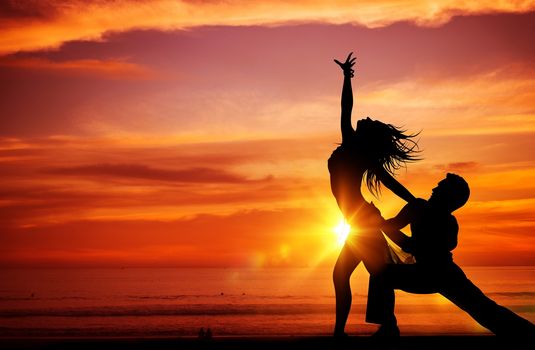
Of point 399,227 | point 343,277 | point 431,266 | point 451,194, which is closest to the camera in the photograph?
point 431,266

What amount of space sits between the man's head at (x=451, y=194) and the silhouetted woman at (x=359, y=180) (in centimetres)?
31

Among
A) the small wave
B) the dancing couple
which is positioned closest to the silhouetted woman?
the dancing couple

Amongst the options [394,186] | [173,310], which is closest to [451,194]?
[394,186]

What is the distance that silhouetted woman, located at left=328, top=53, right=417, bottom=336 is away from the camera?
798 cm

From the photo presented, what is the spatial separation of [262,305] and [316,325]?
745 inches

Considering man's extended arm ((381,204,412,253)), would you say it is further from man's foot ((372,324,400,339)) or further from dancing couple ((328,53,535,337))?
man's foot ((372,324,400,339))

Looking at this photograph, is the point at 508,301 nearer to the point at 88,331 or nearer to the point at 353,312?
the point at 353,312

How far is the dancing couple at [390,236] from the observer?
25.2 feet

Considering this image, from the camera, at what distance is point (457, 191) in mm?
7848

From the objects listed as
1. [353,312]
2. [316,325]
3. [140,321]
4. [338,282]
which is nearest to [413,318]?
[353,312]

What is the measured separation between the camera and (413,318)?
36500 mm

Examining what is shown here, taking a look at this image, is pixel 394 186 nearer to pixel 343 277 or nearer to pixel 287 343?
pixel 343 277

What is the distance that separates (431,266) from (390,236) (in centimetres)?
60

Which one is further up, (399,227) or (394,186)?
(394,186)
